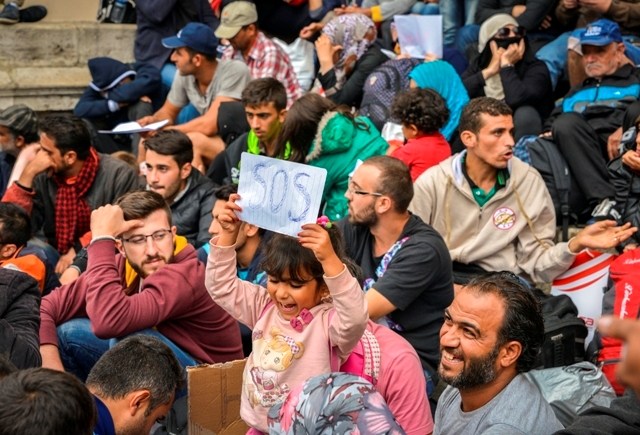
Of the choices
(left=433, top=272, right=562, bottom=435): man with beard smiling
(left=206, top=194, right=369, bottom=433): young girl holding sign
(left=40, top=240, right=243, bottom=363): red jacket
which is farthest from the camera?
(left=40, top=240, right=243, bottom=363): red jacket

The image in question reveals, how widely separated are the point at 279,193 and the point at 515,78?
12.4ft

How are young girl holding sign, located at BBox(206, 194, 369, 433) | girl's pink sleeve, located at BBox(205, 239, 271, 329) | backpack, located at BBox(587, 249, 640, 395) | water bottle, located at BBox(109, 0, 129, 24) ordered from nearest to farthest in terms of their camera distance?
young girl holding sign, located at BBox(206, 194, 369, 433) < girl's pink sleeve, located at BBox(205, 239, 271, 329) < backpack, located at BBox(587, 249, 640, 395) < water bottle, located at BBox(109, 0, 129, 24)

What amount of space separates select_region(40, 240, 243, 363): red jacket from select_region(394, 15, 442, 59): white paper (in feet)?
11.0

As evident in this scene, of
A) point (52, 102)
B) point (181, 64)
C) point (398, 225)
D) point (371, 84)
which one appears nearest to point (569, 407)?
point (398, 225)

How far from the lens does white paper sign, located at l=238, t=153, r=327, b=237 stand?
3.26 m

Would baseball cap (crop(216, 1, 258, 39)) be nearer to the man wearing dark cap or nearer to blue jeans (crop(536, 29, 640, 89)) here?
the man wearing dark cap

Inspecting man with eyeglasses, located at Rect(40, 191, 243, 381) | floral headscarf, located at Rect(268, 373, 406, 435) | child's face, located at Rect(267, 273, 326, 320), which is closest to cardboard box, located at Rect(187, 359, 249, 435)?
man with eyeglasses, located at Rect(40, 191, 243, 381)

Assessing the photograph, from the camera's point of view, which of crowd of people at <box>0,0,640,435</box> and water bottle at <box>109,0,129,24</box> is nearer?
crowd of people at <box>0,0,640,435</box>

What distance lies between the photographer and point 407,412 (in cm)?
344

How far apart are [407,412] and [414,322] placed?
95 cm

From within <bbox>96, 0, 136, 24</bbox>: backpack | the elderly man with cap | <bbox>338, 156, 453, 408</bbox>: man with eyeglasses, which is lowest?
<bbox>96, 0, 136, 24</bbox>: backpack

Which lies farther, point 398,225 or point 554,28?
point 554,28

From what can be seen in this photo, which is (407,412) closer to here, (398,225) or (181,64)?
(398,225)

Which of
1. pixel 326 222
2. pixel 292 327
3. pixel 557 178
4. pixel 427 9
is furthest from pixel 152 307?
pixel 427 9
